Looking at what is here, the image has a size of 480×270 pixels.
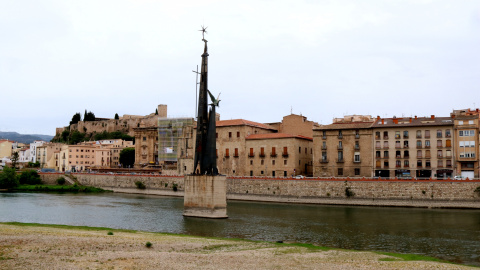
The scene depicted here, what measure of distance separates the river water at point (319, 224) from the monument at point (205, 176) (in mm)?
1411

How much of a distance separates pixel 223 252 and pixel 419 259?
10.3 metres

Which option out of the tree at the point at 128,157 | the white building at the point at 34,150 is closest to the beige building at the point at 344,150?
the tree at the point at 128,157

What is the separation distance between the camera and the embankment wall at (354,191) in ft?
190

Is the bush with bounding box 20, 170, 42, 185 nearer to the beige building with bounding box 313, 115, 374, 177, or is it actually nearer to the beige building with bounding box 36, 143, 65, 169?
the beige building with bounding box 36, 143, 65, 169

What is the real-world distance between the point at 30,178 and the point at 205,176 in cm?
6770

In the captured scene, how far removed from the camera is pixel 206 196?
45938 mm

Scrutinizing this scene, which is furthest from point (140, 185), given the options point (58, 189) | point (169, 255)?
point (169, 255)

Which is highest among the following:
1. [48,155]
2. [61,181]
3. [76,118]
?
[76,118]

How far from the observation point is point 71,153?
127000mm

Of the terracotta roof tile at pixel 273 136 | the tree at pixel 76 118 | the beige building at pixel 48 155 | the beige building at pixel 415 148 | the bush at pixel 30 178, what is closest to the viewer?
the beige building at pixel 415 148

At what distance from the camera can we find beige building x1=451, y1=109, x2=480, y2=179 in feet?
217

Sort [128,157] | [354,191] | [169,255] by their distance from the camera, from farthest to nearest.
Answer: [128,157], [354,191], [169,255]

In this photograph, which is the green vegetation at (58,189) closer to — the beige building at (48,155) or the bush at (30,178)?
the bush at (30,178)

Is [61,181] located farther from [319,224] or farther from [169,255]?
[169,255]
